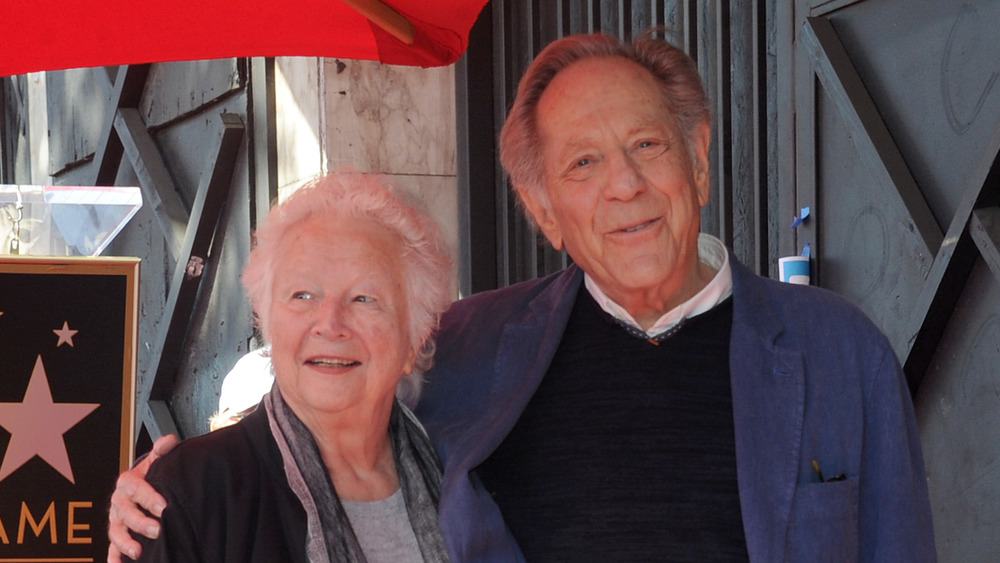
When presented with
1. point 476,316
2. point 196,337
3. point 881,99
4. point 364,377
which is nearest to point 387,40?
point 476,316

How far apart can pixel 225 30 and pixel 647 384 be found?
1.31 metres

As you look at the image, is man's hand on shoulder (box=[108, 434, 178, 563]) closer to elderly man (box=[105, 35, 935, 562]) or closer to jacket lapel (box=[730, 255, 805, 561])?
elderly man (box=[105, 35, 935, 562])

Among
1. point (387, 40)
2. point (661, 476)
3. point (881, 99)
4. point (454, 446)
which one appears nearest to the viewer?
point (661, 476)

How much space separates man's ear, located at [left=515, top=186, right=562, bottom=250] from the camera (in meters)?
2.48

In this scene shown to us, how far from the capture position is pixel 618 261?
2.30 meters

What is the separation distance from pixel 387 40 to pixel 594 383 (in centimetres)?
105

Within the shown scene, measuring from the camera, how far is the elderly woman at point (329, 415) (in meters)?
2.04

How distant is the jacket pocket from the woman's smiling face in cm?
77

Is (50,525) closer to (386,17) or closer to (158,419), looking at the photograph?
(386,17)

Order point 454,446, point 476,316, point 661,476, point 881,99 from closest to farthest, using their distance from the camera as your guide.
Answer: point 661,476, point 454,446, point 476,316, point 881,99

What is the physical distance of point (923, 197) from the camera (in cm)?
337

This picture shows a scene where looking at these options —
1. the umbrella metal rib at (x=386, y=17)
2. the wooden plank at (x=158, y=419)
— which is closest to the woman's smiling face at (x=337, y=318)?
the umbrella metal rib at (x=386, y=17)

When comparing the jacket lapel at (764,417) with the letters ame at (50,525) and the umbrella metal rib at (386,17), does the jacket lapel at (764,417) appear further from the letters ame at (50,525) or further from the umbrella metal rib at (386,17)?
the letters ame at (50,525)

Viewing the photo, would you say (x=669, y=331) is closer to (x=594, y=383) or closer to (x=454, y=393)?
(x=594, y=383)
